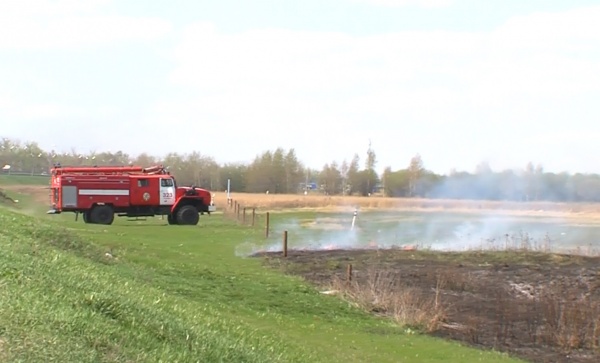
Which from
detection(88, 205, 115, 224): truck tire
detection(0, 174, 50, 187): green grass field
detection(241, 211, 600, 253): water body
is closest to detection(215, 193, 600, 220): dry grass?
detection(241, 211, 600, 253): water body

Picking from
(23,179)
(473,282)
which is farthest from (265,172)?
(473,282)

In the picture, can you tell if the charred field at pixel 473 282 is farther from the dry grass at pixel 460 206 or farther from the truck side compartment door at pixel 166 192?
the truck side compartment door at pixel 166 192

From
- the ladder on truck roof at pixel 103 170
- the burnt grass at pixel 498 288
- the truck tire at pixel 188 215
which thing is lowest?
the burnt grass at pixel 498 288

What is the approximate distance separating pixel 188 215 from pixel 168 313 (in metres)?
30.4

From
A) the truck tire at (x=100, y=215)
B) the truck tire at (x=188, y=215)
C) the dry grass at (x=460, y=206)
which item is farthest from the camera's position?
the dry grass at (x=460, y=206)

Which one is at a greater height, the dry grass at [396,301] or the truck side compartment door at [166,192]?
the truck side compartment door at [166,192]

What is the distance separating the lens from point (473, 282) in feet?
71.9

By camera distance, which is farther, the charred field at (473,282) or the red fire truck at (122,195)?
the red fire truck at (122,195)

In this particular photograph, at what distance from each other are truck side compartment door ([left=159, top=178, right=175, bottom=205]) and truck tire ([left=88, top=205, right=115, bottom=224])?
2678 mm

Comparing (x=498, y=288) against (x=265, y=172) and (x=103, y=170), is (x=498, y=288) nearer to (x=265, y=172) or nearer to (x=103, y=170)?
(x=103, y=170)

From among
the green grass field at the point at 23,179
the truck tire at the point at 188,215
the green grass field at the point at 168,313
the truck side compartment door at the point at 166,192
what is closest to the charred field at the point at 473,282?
the green grass field at the point at 168,313

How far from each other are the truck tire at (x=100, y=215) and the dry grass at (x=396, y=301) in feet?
66.0

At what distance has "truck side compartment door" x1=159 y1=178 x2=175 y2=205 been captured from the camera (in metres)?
39.2

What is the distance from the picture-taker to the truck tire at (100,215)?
1489 inches
